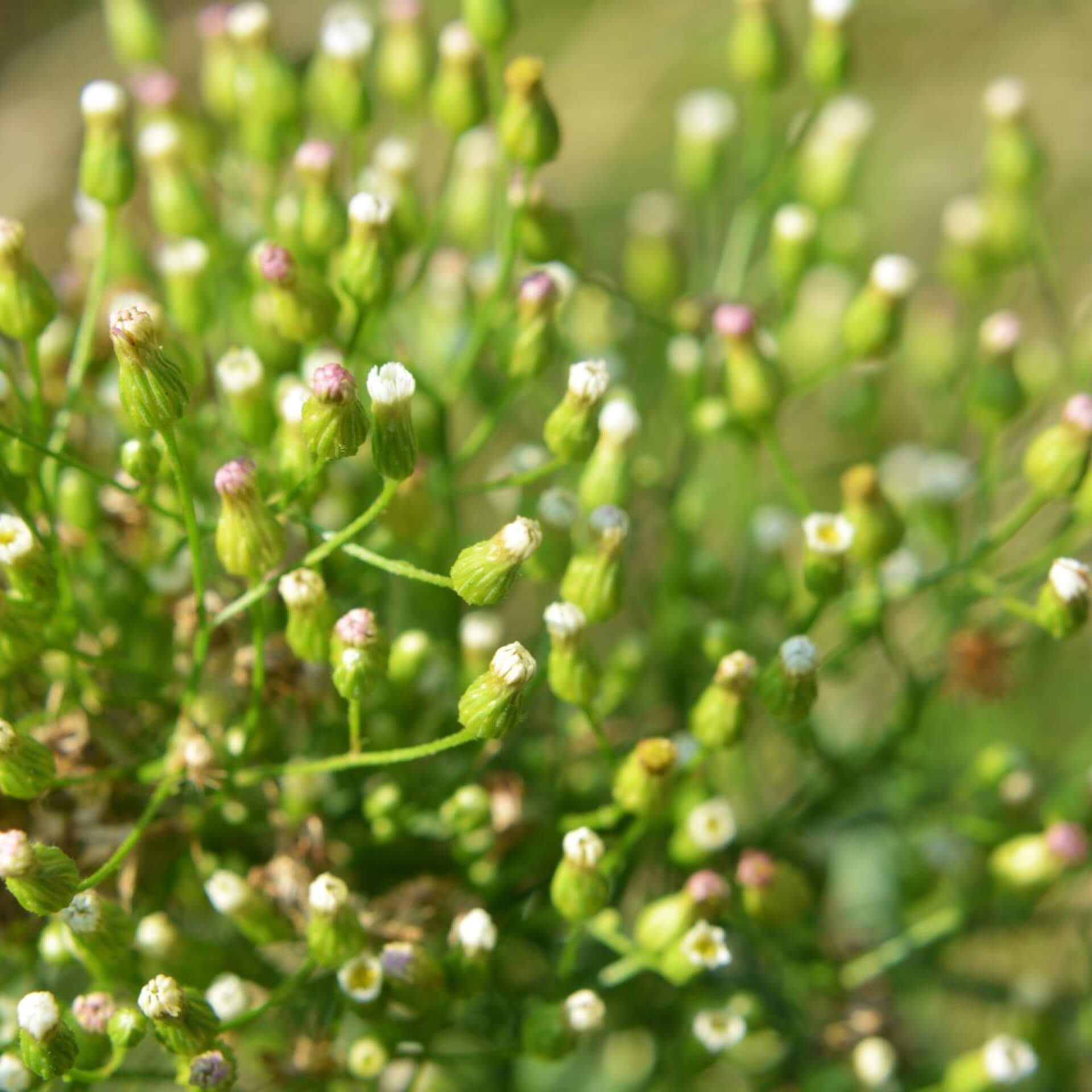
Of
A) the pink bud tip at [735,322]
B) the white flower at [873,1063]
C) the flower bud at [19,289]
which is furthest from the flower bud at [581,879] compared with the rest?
the flower bud at [19,289]

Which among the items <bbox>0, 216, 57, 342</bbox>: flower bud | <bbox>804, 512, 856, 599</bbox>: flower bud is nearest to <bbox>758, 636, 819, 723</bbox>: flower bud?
<bbox>804, 512, 856, 599</bbox>: flower bud

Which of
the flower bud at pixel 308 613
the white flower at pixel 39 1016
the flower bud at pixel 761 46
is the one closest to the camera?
the white flower at pixel 39 1016

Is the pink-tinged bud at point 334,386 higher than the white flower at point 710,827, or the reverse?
the pink-tinged bud at point 334,386

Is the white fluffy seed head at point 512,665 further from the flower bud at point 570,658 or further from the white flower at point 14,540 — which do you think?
Result: the white flower at point 14,540

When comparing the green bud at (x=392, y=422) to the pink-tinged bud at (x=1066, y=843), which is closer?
the green bud at (x=392, y=422)

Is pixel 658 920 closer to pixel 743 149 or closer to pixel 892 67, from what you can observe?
pixel 743 149

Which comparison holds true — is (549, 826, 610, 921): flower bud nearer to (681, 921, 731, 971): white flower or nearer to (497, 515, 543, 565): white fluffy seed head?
(681, 921, 731, 971): white flower

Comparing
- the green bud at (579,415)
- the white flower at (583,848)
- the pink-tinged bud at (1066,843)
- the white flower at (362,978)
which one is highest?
the green bud at (579,415)
